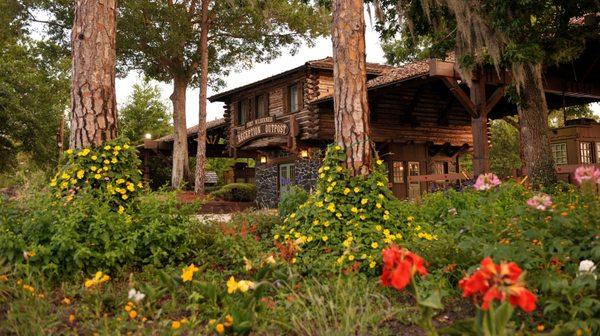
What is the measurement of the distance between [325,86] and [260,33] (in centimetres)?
592

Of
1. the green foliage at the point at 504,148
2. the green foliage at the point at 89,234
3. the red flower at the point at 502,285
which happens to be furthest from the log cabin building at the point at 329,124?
the green foliage at the point at 504,148

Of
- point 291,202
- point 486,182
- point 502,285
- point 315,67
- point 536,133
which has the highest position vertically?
point 315,67

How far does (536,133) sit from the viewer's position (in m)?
11.7

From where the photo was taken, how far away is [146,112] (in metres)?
44.8

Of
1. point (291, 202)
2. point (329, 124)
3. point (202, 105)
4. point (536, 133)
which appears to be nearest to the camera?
point (291, 202)

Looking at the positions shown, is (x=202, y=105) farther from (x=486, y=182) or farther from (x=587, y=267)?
(x=587, y=267)

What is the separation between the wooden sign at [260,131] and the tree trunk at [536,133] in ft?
33.9

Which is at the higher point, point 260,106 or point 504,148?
point 260,106

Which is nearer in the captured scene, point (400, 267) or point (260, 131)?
point (400, 267)

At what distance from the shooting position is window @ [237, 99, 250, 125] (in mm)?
24172

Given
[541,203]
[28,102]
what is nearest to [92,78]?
[541,203]

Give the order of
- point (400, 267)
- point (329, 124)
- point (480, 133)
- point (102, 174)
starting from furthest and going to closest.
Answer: point (329, 124) < point (480, 133) < point (102, 174) < point (400, 267)

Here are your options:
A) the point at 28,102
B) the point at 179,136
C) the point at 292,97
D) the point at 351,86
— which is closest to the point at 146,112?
Answer: the point at 28,102

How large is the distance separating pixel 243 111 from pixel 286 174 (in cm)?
399
